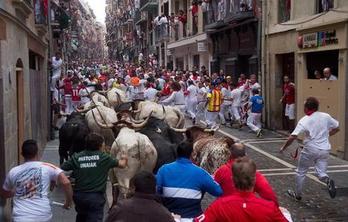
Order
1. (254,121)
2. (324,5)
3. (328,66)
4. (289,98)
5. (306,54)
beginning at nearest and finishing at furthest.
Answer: (324,5), (328,66), (306,54), (289,98), (254,121)

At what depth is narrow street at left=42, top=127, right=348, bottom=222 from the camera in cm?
924

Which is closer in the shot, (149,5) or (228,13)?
(228,13)

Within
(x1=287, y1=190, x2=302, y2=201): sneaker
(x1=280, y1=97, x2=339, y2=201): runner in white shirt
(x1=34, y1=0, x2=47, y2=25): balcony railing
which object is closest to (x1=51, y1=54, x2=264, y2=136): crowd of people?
(x1=34, y1=0, x2=47, y2=25): balcony railing

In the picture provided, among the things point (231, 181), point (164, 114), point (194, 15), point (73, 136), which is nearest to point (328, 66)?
point (164, 114)

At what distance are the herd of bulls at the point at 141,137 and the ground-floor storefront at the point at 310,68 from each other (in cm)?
514

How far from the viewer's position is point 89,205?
6711 millimetres

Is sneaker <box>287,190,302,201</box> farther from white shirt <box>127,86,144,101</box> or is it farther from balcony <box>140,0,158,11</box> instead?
balcony <box>140,0,158,11</box>

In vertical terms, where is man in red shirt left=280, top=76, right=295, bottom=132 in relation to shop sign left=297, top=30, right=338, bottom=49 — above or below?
below

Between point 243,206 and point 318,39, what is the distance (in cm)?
1267

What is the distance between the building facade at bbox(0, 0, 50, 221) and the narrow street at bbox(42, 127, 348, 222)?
998 mm

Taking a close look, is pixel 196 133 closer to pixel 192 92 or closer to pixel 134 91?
pixel 192 92

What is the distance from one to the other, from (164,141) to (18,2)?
336 centimetres

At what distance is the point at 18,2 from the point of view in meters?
10.0

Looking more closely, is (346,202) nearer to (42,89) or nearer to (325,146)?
(325,146)
